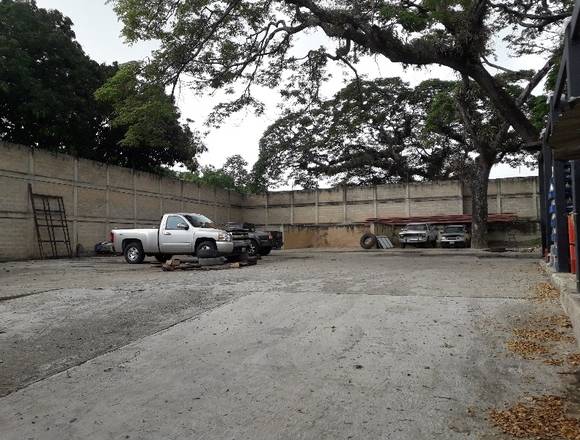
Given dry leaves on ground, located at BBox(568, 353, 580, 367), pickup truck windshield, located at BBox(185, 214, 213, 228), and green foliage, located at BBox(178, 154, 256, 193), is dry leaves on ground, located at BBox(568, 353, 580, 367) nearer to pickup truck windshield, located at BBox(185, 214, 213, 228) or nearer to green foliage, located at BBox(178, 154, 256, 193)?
pickup truck windshield, located at BBox(185, 214, 213, 228)

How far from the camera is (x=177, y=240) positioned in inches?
618

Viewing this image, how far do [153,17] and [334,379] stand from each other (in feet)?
42.0

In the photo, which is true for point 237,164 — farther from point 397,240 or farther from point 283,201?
point 397,240

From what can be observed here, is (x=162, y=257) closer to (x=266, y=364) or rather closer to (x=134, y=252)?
(x=134, y=252)

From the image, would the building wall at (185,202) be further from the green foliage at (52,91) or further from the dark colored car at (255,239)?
the dark colored car at (255,239)

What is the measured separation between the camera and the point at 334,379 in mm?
4027

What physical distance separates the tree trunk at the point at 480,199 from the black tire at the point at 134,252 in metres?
14.9

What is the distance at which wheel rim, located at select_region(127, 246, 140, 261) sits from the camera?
16359 millimetres

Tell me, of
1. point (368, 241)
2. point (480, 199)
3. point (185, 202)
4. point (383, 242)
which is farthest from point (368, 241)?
point (185, 202)

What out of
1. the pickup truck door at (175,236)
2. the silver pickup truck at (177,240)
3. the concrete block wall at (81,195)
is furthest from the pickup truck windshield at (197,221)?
the concrete block wall at (81,195)

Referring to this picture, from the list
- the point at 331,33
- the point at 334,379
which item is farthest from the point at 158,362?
the point at 331,33

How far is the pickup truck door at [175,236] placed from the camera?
15570 mm

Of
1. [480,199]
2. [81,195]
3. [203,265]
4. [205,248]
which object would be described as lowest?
[203,265]

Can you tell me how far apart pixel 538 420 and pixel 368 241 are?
2357cm
